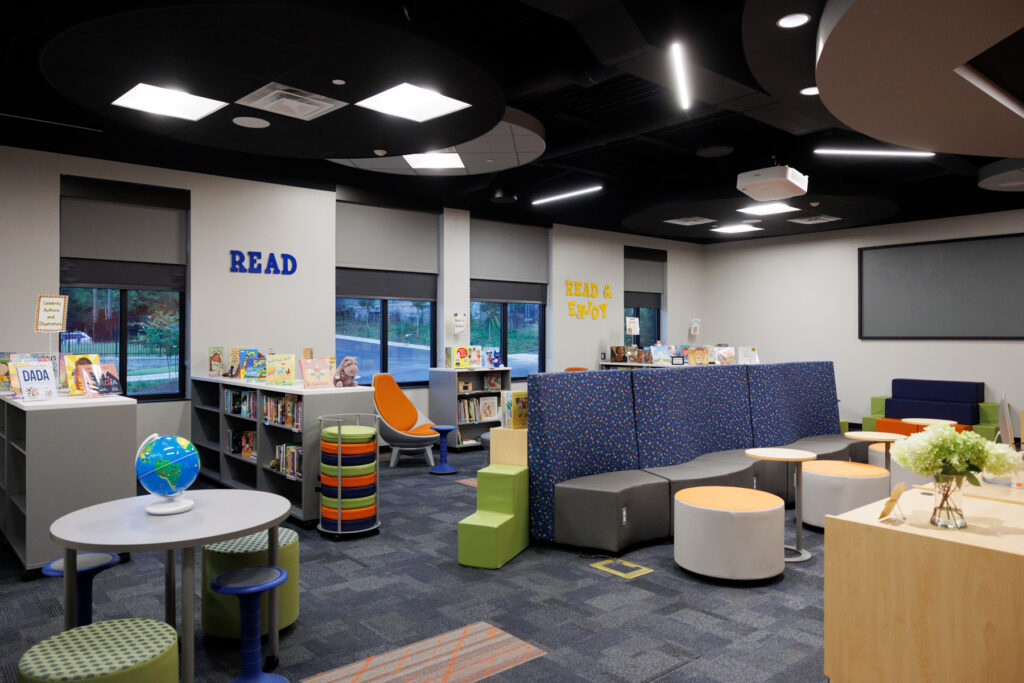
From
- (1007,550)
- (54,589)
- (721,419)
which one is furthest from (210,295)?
(1007,550)

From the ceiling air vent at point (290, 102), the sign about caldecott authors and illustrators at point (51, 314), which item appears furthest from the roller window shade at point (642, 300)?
the sign about caldecott authors and illustrators at point (51, 314)

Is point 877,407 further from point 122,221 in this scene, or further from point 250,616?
point 122,221

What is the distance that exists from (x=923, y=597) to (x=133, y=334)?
737cm

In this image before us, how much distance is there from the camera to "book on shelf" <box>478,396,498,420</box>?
9266 mm

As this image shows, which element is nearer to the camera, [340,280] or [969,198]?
[340,280]

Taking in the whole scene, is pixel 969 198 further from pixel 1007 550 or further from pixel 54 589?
pixel 54 589

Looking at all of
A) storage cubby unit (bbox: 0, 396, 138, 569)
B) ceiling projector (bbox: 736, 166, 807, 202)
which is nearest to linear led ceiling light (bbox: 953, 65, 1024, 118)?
ceiling projector (bbox: 736, 166, 807, 202)

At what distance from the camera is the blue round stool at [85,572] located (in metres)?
2.85

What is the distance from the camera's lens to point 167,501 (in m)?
2.83

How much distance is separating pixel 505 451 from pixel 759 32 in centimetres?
332

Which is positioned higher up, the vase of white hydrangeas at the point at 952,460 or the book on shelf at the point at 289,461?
the vase of white hydrangeas at the point at 952,460

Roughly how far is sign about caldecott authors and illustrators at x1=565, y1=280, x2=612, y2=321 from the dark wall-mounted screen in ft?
13.9

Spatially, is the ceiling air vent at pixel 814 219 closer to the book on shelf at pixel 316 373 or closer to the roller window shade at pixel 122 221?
the book on shelf at pixel 316 373

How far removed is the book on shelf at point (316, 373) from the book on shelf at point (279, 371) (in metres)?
0.31
